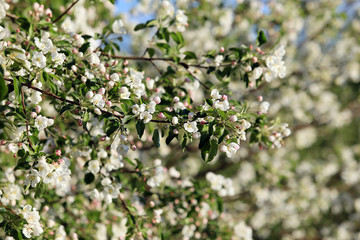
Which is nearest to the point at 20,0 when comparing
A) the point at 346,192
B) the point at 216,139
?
the point at 216,139

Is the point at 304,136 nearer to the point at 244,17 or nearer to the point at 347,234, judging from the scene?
the point at 347,234

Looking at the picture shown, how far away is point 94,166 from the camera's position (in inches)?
88.3

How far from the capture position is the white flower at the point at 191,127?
1616mm

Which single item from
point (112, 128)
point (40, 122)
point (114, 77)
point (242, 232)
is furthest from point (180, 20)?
point (242, 232)

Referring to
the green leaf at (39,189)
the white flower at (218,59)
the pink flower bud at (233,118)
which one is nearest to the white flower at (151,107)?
the pink flower bud at (233,118)

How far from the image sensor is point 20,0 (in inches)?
129

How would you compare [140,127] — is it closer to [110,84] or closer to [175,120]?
[175,120]

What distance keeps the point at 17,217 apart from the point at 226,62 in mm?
1543

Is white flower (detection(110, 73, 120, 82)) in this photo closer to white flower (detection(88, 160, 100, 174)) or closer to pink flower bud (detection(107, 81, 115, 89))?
pink flower bud (detection(107, 81, 115, 89))

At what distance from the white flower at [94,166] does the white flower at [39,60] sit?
2.53ft

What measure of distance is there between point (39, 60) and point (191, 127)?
80 cm

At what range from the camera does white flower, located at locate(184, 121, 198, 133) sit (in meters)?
1.62

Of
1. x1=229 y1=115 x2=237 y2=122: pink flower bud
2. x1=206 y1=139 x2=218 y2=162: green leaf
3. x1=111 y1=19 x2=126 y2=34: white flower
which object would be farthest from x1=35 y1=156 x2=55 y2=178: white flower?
x1=111 y1=19 x2=126 y2=34: white flower

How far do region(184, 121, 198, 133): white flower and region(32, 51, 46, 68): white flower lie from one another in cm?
74
